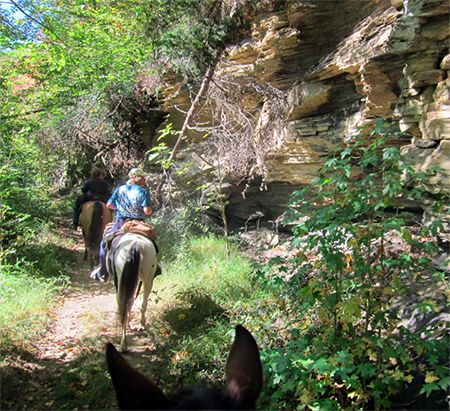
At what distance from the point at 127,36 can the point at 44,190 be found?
485cm

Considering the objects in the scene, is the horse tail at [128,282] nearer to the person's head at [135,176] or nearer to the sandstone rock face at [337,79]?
the person's head at [135,176]

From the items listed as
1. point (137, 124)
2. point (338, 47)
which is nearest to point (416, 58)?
point (338, 47)

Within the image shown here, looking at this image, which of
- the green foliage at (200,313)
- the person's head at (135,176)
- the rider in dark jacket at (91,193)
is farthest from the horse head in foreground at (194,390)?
the rider in dark jacket at (91,193)

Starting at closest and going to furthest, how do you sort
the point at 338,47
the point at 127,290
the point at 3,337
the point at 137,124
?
1. the point at 3,337
2. the point at 127,290
3. the point at 338,47
4. the point at 137,124

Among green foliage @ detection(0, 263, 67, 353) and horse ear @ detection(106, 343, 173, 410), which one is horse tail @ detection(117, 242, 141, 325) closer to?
green foliage @ detection(0, 263, 67, 353)

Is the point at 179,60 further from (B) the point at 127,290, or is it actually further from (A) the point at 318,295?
(A) the point at 318,295

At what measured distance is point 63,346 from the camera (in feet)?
16.2

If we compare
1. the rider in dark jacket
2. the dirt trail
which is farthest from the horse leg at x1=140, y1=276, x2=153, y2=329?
the rider in dark jacket

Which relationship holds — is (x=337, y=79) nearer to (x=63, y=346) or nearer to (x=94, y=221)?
(x=94, y=221)

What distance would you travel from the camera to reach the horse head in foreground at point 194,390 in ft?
4.19

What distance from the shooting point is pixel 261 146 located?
795 centimetres

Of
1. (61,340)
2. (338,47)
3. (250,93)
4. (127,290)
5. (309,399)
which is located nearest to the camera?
(309,399)

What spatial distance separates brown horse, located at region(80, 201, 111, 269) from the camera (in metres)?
7.56

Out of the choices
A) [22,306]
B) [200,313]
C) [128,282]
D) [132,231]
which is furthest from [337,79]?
[22,306]
